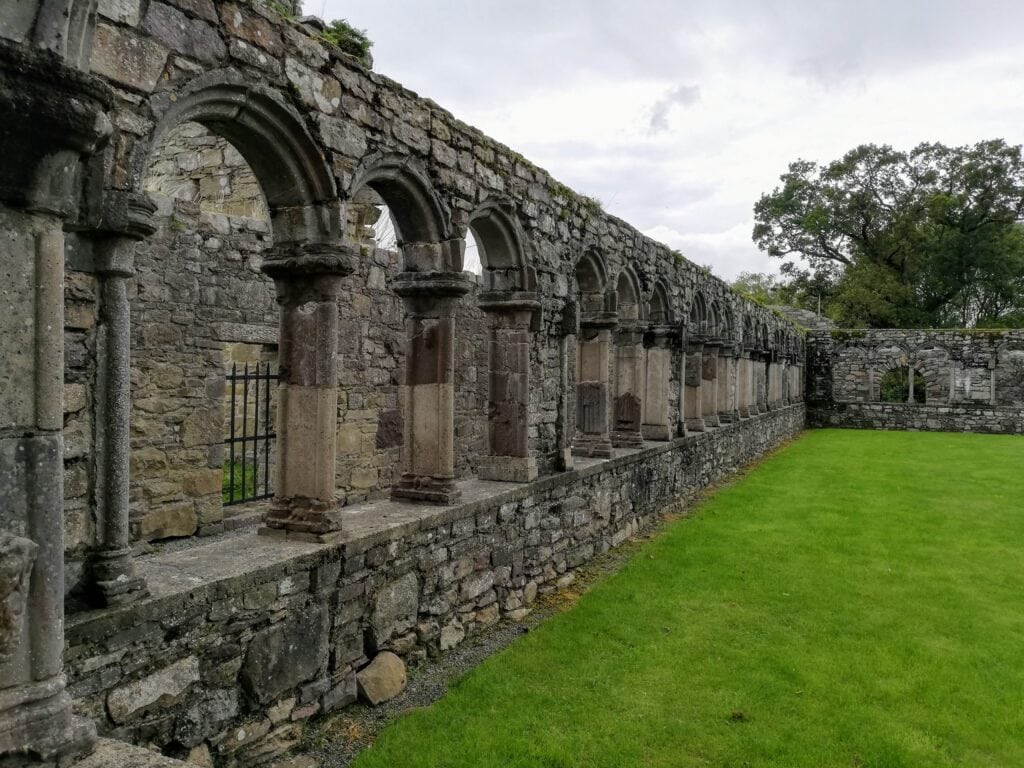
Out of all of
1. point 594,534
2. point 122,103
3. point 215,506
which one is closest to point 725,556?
point 594,534

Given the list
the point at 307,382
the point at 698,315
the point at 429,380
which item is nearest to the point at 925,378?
the point at 698,315

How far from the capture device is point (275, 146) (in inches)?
177

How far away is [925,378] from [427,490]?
2656 centimetres

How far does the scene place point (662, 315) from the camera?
11.8 metres

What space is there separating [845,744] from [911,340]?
2664 centimetres

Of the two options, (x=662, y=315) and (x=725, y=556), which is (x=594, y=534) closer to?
(x=725, y=556)

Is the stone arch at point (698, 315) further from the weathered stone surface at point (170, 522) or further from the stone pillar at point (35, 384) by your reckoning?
the stone pillar at point (35, 384)

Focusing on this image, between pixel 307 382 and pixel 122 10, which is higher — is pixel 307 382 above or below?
below

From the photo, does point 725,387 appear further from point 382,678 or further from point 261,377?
point 382,678

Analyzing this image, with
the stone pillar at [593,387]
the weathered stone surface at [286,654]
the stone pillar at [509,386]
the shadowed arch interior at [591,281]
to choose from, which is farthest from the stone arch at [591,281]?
the weathered stone surface at [286,654]

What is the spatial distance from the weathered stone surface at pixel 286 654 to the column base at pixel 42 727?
1.48m

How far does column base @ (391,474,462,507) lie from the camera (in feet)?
19.1

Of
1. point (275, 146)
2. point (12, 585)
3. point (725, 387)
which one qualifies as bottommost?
point (12, 585)

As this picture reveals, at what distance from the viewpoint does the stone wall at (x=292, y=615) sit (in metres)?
3.32
